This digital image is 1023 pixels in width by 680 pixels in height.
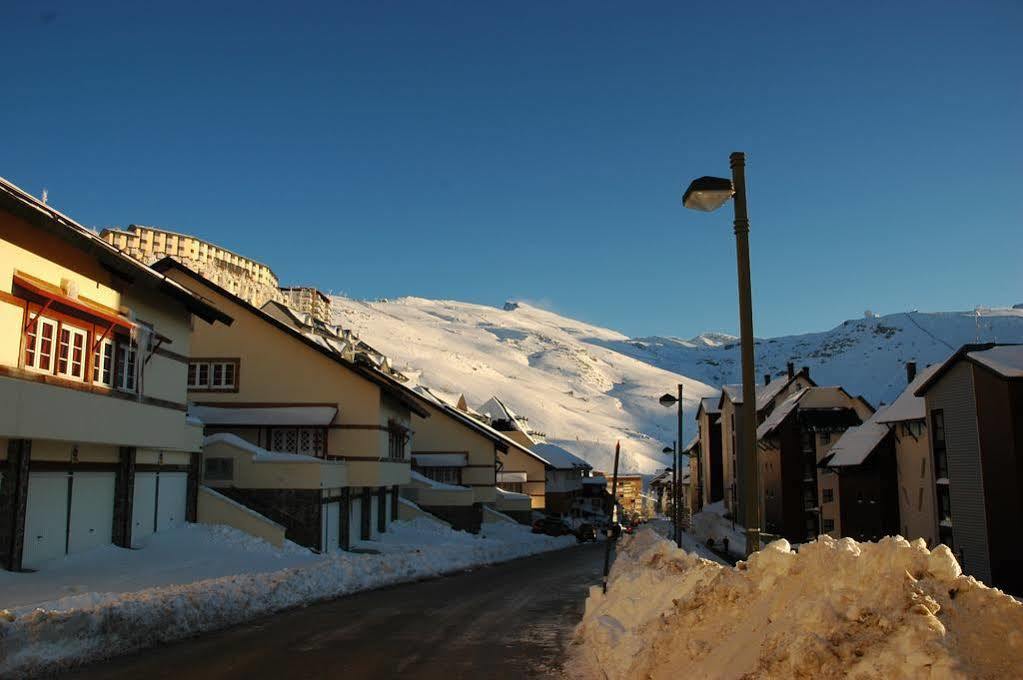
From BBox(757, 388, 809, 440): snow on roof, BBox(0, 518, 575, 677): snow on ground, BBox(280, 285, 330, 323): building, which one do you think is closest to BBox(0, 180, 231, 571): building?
BBox(0, 518, 575, 677): snow on ground

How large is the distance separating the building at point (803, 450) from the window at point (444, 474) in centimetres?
2300

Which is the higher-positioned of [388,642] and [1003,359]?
[1003,359]

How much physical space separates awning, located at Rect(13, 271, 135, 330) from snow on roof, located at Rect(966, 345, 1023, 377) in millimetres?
29404

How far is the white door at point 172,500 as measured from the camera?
913 inches

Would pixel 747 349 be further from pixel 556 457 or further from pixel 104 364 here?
pixel 556 457

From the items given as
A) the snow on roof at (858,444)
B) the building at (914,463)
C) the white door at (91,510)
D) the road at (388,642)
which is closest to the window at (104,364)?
the white door at (91,510)

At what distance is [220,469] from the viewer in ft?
90.9

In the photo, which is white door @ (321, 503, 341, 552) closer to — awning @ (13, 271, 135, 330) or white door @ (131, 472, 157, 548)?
white door @ (131, 472, 157, 548)

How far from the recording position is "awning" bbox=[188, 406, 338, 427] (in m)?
31.7

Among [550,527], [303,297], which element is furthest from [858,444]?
[303,297]

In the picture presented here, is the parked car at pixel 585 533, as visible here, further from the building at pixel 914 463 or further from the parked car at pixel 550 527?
the building at pixel 914 463

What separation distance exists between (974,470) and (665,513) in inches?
3871

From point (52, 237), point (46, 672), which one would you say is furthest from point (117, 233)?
point (46, 672)

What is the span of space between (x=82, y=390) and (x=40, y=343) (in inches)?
65.6
